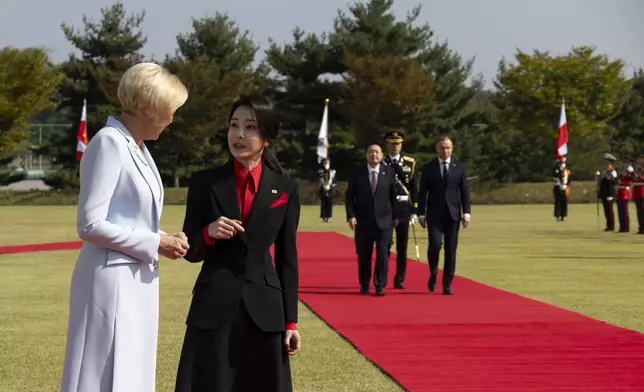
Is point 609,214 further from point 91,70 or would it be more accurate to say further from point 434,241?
point 91,70

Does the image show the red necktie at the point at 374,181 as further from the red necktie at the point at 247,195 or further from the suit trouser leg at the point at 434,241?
the red necktie at the point at 247,195

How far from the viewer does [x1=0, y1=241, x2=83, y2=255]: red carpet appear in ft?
74.1

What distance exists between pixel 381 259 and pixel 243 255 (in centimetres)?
916

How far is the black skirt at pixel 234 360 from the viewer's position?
5.19 metres

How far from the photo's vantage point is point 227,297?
5.18 m

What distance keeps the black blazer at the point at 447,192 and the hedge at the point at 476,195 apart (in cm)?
4347

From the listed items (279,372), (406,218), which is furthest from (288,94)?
(279,372)

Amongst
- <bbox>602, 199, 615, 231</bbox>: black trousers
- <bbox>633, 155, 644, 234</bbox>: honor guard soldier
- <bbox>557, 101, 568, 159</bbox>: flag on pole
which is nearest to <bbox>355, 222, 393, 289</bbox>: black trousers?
<bbox>633, 155, 644, 234</bbox>: honor guard soldier

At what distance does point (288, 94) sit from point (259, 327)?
204 feet

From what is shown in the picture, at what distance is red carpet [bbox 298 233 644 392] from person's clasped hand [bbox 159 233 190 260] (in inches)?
139

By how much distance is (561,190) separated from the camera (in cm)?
3612

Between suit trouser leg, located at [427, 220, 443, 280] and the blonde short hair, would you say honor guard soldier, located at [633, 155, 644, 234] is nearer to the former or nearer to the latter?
suit trouser leg, located at [427, 220, 443, 280]

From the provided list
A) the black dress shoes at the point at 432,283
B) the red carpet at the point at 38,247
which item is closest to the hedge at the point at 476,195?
the red carpet at the point at 38,247

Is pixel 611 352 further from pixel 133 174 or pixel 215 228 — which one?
pixel 133 174
